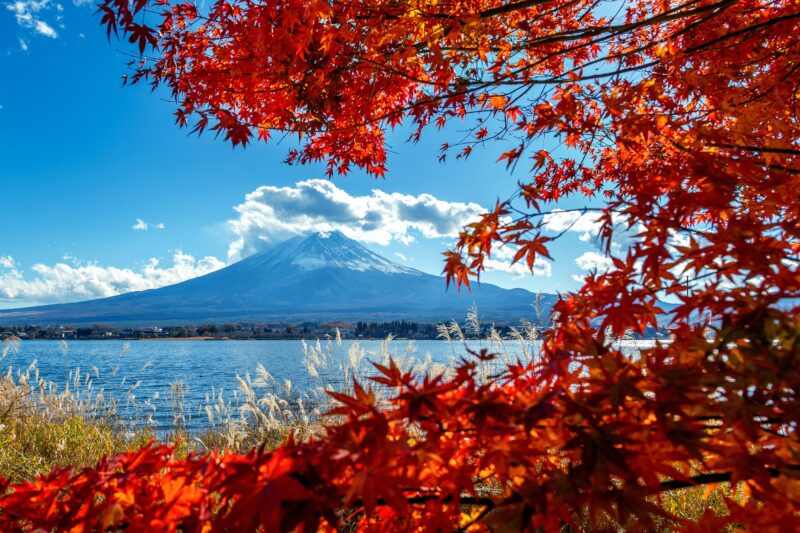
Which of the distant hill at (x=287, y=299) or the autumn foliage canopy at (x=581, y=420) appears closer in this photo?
the autumn foliage canopy at (x=581, y=420)

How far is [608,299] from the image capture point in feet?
5.68

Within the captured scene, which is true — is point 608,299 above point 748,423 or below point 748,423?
above

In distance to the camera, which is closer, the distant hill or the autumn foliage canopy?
the autumn foliage canopy

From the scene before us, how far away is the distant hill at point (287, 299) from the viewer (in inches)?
5728

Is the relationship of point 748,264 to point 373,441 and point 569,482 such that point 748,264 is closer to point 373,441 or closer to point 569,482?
point 569,482

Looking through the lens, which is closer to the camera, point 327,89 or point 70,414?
point 327,89

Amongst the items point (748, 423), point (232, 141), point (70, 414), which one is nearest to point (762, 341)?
point (748, 423)

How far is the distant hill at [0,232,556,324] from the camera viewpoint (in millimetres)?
145500

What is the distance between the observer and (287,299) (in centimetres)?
17325

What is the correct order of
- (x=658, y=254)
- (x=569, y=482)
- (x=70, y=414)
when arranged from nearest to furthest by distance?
(x=569, y=482), (x=658, y=254), (x=70, y=414)

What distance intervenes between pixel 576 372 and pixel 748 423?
413mm

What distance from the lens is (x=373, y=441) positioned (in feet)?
3.67

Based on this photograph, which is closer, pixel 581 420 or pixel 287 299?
pixel 581 420

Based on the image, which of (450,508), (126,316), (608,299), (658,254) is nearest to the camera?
(450,508)
